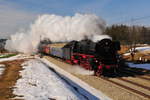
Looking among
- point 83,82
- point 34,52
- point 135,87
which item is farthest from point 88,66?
point 34,52

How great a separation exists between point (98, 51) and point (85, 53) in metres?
3.26

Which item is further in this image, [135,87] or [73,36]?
[73,36]

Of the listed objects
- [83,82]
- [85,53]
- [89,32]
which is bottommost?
[83,82]

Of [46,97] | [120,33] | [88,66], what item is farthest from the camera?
[120,33]

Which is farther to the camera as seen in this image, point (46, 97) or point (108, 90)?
point (108, 90)

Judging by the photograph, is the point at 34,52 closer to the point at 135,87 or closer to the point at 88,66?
the point at 88,66

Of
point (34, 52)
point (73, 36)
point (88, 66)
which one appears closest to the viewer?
point (88, 66)

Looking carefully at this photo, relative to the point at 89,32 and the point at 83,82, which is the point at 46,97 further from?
the point at 89,32

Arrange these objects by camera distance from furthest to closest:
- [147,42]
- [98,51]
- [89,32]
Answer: [147,42], [89,32], [98,51]

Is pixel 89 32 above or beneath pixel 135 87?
above

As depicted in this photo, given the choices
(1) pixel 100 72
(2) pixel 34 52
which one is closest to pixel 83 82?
(1) pixel 100 72

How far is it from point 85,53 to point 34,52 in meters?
61.8

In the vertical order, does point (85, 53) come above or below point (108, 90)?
above

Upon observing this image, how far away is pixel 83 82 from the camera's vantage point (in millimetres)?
21188
